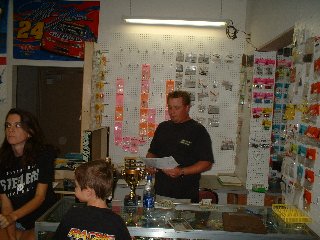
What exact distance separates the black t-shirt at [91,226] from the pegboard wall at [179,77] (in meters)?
3.50

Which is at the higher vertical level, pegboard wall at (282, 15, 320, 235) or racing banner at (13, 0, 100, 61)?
racing banner at (13, 0, 100, 61)

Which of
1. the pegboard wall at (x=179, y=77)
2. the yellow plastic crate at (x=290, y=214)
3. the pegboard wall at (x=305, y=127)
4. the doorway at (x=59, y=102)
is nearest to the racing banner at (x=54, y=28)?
the pegboard wall at (x=179, y=77)

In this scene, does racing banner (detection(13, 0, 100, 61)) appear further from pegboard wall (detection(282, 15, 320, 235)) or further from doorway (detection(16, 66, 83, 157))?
pegboard wall (detection(282, 15, 320, 235))

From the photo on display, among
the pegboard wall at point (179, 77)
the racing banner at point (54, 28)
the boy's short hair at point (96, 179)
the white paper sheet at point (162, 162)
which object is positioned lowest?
the white paper sheet at point (162, 162)

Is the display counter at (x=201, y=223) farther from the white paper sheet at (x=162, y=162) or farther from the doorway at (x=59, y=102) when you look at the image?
the doorway at (x=59, y=102)

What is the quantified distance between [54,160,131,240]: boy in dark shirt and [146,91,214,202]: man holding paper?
1.35 metres

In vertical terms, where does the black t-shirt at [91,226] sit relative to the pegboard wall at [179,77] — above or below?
below

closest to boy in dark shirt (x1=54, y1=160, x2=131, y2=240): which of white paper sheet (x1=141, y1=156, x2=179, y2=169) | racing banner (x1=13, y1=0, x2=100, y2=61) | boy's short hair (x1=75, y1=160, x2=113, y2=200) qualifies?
boy's short hair (x1=75, y1=160, x2=113, y2=200)

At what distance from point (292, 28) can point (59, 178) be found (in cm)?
303

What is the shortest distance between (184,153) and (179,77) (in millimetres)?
1990

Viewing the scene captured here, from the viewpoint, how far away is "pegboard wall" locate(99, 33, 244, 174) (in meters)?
5.31

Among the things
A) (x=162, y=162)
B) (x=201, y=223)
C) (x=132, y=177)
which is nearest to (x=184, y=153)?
(x=162, y=162)

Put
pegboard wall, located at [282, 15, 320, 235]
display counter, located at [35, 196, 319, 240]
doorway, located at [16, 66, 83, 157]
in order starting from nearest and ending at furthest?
display counter, located at [35, 196, 319, 240], pegboard wall, located at [282, 15, 320, 235], doorway, located at [16, 66, 83, 157]

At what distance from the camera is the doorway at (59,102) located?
6145 mm
